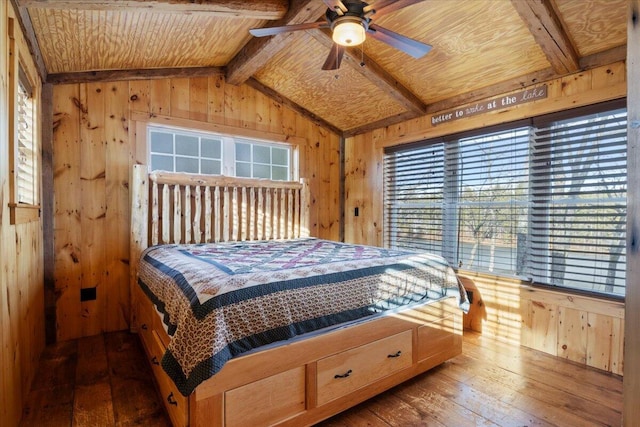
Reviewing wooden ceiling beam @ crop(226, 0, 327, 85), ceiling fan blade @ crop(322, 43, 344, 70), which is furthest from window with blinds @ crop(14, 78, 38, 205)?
ceiling fan blade @ crop(322, 43, 344, 70)

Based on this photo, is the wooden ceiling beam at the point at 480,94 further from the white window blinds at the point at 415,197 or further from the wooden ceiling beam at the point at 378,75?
the white window blinds at the point at 415,197

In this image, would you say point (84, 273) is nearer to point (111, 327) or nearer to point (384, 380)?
point (111, 327)

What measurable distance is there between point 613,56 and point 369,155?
2380 mm

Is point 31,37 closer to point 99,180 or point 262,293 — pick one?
point 99,180

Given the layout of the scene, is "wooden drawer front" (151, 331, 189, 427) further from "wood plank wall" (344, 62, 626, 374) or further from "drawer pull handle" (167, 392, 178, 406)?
"wood plank wall" (344, 62, 626, 374)

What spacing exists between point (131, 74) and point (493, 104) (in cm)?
328

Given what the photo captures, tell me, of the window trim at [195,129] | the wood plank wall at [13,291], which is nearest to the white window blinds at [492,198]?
the window trim at [195,129]

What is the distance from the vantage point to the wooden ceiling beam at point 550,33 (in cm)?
200

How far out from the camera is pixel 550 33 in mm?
2146

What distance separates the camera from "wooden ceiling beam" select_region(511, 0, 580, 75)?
6.55 ft

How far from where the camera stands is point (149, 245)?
2.93 metres

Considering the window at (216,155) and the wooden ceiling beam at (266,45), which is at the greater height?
the wooden ceiling beam at (266,45)

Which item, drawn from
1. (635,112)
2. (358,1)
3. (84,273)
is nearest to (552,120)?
(358,1)

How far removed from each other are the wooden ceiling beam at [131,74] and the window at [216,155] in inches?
19.4
